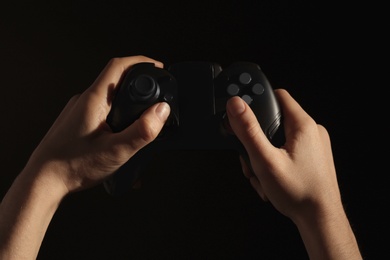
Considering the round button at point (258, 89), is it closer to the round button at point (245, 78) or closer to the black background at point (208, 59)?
the round button at point (245, 78)

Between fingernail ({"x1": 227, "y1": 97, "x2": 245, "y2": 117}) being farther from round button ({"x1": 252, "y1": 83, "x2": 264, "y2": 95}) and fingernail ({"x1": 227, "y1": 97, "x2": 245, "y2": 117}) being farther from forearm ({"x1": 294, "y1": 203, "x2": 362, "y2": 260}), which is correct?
forearm ({"x1": 294, "y1": 203, "x2": 362, "y2": 260})

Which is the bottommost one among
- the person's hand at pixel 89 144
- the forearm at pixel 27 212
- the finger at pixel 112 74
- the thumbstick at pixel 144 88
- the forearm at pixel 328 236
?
the forearm at pixel 328 236

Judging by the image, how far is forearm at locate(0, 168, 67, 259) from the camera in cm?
57

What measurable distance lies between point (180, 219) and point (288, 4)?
525 mm

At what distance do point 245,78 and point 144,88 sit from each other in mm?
159

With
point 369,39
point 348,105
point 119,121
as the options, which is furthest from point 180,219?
point 369,39

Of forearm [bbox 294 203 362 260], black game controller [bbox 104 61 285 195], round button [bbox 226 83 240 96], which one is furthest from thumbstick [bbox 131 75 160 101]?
forearm [bbox 294 203 362 260]

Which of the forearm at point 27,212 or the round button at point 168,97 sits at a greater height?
the round button at point 168,97

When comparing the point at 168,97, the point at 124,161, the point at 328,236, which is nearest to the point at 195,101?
the point at 168,97

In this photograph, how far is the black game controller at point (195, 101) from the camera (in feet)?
2.09

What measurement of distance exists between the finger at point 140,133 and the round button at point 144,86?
44mm

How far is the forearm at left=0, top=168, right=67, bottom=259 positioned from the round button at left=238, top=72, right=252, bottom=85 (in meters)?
0.32

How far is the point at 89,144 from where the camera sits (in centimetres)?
59

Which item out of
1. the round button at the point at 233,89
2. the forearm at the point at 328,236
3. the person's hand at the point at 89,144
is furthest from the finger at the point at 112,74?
the forearm at the point at 328,236
